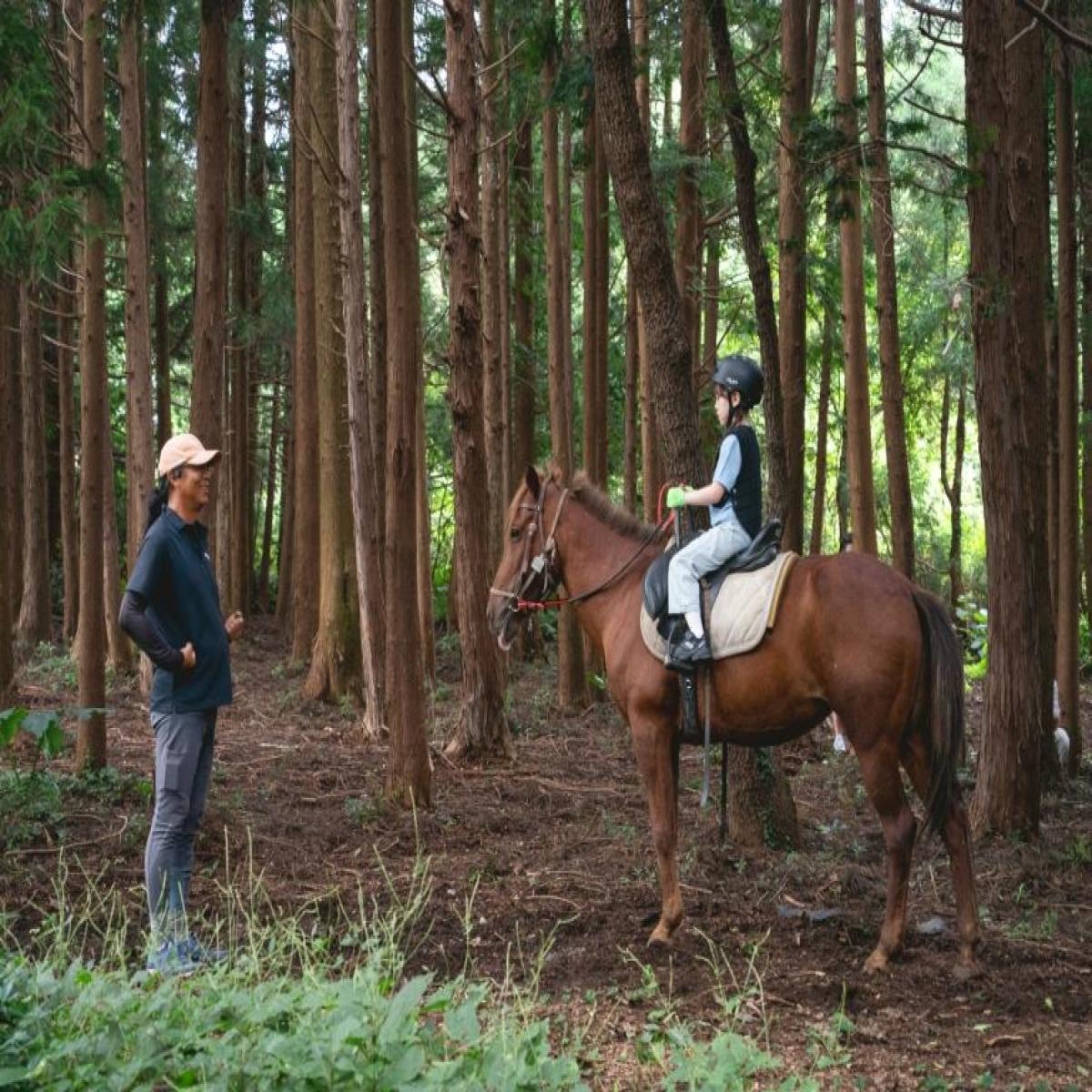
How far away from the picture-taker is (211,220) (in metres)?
9.78

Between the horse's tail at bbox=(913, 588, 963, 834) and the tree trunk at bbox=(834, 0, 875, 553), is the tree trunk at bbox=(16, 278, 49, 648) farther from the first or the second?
the horse's tail at bbox=(913, 588, 963, 834)

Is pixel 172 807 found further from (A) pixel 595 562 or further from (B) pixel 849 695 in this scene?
(B) pixel 849 695

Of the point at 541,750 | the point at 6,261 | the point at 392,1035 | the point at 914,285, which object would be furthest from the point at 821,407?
the point at 392,1035

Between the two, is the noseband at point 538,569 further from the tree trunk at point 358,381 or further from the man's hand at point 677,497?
the tree trunk at point 358,381

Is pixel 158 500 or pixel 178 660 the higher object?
pixel 158 500

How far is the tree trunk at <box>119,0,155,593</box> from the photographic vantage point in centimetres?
1395

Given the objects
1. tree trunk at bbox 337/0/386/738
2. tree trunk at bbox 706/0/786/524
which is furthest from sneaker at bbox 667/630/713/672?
tree trunk at bbox 337/0/386/738

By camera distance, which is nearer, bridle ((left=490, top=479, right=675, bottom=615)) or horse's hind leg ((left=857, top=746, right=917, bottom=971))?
horse's hind leg ((left=857, top=746, right=917, bottom=971))

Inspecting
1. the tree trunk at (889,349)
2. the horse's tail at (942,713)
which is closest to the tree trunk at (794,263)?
the tree trunk at (889,349)

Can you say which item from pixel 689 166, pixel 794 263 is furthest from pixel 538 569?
pixel 689 166

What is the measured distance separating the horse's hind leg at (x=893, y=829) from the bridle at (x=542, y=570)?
1.87 meters

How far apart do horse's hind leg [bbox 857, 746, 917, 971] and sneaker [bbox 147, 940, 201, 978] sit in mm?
3384

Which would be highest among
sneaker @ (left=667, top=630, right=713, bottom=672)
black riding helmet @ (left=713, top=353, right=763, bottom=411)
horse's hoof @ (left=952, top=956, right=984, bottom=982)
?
black riding helmet @ (left=713, top=353, right=763, bottom=411)

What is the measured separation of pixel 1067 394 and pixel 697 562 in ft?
25.1
